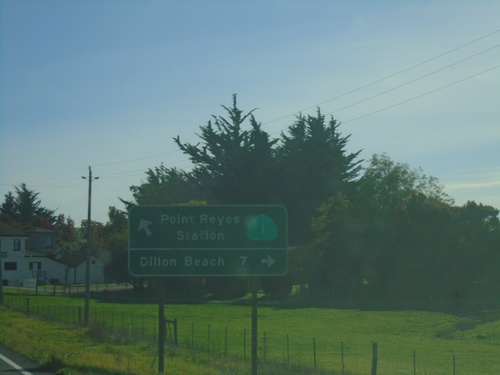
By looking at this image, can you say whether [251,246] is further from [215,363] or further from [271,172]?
[271,172]

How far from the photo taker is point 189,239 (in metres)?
17.4

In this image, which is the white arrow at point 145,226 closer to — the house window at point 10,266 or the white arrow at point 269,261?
the white arrow at point 269,261

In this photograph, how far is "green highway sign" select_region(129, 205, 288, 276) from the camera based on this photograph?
17062mm

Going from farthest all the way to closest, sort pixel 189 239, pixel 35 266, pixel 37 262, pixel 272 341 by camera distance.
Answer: pixel 37 262, pixel 35 266, pixel 272 341, pixel 189 239

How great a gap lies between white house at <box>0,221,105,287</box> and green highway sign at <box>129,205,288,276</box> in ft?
262

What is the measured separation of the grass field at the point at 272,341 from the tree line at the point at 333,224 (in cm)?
918

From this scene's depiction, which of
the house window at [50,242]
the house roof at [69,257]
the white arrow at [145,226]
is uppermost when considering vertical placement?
the house window at [50,242]

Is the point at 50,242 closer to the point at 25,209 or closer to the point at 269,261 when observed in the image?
the point at 25,209

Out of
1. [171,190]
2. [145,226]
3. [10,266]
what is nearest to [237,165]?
[171,190]

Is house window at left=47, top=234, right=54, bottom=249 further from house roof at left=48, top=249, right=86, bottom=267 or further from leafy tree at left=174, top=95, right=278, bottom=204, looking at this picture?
leafy tree at left=174, top=95, right=278, bottom=204

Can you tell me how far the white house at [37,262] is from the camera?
316ft

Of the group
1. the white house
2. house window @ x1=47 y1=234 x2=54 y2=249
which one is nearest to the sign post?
the white house

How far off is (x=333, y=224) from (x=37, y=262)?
2040 inches

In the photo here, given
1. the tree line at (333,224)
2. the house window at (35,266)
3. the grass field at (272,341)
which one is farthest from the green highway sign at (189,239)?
the house window at (35,266)
